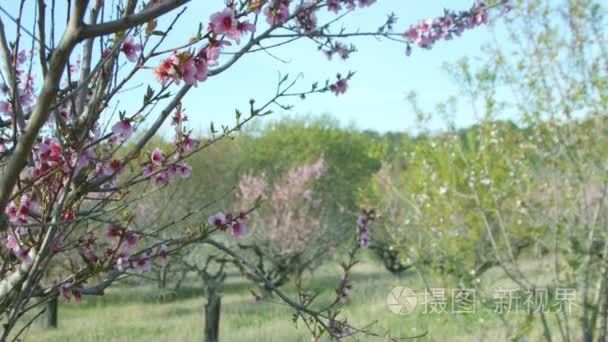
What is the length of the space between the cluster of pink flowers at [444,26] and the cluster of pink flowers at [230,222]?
4.31 ft

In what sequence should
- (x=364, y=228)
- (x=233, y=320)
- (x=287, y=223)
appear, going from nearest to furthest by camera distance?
(x=364, y=228) < (x=233, y=320) < (x=287, y=223)

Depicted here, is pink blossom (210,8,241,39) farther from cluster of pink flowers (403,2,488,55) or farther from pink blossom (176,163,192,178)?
cluster of pink flowers (403,2,488,55)

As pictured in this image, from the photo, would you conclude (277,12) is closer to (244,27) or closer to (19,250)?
(244,27)

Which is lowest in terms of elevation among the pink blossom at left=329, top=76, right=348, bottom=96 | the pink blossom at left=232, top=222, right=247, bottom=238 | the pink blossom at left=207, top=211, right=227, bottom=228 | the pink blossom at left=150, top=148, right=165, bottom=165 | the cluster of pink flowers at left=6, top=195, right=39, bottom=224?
the pink blossom at left=232, top=222, right=247, bottom=238

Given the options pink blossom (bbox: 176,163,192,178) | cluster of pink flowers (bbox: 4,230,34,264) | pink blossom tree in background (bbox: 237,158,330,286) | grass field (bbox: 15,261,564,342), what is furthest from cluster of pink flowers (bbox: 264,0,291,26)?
pink blossom tree in background (bbox: 237,158,330,286)

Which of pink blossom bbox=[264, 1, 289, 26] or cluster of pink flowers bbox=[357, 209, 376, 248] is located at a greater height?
pink blossom bbox=[264, 1, 289, 26]

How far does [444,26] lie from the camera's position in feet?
10.0

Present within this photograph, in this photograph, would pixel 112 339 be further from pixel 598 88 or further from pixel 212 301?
pixel 598 88

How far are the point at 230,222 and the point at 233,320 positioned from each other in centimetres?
736

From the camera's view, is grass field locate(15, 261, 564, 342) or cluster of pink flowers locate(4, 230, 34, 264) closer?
cluster of pink flowers locate(4, 230, 34, 264)

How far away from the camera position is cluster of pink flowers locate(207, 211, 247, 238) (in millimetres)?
2133

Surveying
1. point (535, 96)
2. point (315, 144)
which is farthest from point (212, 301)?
point (315, 144)

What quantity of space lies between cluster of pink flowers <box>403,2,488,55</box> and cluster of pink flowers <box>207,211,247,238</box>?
1313mm

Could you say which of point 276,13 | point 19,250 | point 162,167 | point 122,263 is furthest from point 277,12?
point 19,250
